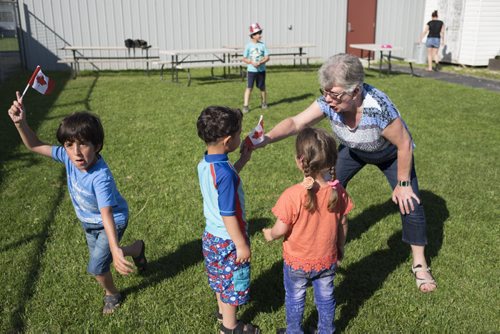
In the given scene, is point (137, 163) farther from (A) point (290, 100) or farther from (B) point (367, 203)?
(A) point (290, 100)

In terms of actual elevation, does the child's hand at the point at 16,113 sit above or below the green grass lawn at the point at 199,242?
above

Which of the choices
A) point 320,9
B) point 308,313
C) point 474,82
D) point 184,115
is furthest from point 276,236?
point 320,9

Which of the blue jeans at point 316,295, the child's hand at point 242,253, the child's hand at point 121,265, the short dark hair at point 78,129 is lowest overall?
the blue jeans at point 316,295

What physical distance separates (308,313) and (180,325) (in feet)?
2.80

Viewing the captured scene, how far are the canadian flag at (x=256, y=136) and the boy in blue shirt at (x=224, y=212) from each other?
0.16 metres

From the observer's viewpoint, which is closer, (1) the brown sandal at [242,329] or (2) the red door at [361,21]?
(1) the brown sandal at [242,329]

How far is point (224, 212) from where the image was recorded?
245 centimetres

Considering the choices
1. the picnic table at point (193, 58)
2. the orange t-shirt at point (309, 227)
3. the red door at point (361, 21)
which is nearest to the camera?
the orange t-shirt at point (309, 227)

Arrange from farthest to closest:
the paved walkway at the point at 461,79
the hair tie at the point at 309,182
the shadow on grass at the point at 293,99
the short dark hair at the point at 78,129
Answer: the paved walkway at the point at 461,79
the shadow on grass at the point at 293,99
the short dark hair at the point at 78,129
the hair tie at the point at 309,182

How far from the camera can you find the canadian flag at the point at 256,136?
2.83 meters

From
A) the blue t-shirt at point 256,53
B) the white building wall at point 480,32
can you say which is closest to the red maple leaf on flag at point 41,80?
the blue t-shirt at point 256,53

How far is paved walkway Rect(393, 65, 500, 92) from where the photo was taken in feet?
41.7

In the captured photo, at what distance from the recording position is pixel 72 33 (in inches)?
615

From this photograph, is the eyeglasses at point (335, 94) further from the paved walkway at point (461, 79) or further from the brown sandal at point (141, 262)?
the paved walkway at point (461, 79)
